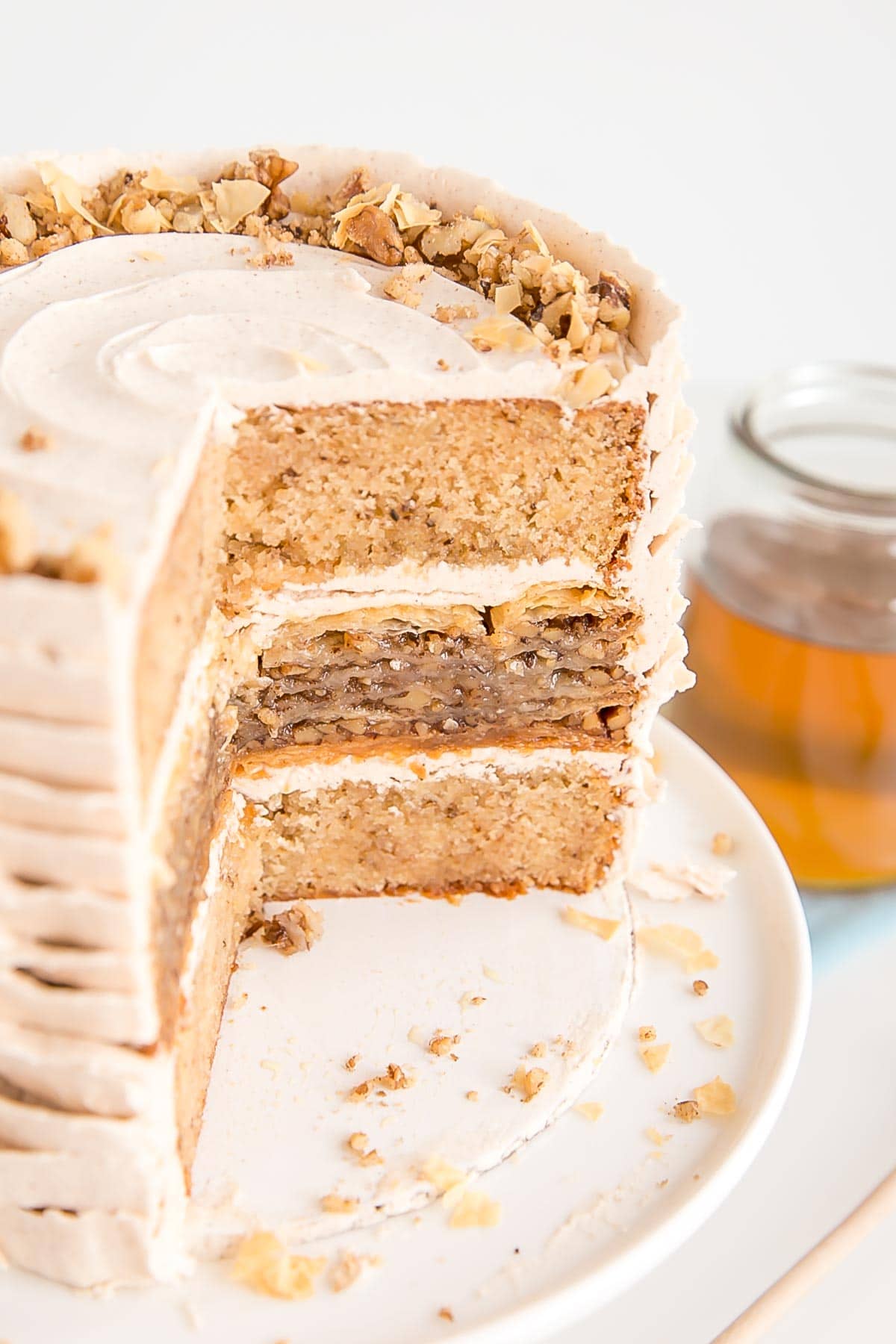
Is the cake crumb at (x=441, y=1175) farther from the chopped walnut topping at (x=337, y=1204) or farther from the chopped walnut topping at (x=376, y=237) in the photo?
the chopped walnut topping at (x=376, y=237)

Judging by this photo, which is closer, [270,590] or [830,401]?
[270,590]

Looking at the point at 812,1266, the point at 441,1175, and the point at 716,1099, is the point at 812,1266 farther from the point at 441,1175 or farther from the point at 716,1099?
the point at 441,1175

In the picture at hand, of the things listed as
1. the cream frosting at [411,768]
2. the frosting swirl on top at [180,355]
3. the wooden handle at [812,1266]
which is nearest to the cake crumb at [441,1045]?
the cream frosting at [411,768]

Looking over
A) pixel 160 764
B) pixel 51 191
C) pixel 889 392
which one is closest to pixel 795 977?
pixel 160 764

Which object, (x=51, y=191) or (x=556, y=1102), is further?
(x=51, y=191)

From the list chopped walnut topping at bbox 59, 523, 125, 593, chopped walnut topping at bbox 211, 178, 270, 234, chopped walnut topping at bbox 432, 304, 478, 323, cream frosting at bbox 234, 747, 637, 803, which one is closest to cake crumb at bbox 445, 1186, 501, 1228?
cream frosting at bbox 234, 747, 637, 803

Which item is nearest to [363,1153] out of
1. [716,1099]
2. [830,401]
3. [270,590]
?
[716,1099]

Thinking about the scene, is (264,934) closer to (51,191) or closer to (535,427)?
(535,427)
